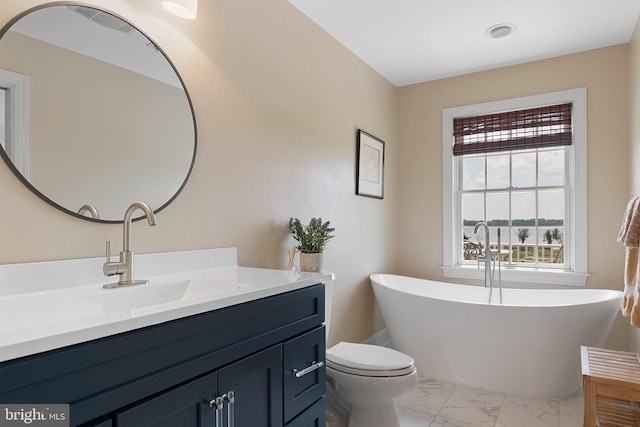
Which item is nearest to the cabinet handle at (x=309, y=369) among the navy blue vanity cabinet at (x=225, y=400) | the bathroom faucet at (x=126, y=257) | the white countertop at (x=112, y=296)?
the navy blue vanity cabinet at (x=225, y=400)

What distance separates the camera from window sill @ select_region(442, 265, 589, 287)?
Result: 321 centimetres

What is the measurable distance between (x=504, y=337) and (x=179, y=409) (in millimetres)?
2291

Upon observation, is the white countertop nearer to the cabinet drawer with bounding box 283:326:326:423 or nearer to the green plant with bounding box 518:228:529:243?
the cabinet drawer with bounding box 283:326:326:423

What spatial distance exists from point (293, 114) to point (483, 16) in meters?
1.44

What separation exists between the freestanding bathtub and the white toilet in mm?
782

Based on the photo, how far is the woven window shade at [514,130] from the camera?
10.9ft

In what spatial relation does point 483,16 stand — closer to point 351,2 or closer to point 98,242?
point 351,2

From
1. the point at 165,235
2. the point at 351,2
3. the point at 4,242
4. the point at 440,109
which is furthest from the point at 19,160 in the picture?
the point at 440,109

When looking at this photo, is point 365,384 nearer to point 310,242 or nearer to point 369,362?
point 369,362

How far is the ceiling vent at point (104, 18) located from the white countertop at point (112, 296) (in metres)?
0.86

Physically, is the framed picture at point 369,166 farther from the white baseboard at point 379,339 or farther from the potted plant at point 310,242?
the white baseboard at point 379,339

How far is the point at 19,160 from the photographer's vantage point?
122 centimetres

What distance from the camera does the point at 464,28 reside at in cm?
281

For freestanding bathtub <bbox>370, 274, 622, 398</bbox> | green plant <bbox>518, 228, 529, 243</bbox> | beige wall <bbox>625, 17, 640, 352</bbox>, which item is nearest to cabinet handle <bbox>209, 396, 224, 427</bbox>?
freestanding bathtub <bbox>370, 274, 622, 398</bbox>
